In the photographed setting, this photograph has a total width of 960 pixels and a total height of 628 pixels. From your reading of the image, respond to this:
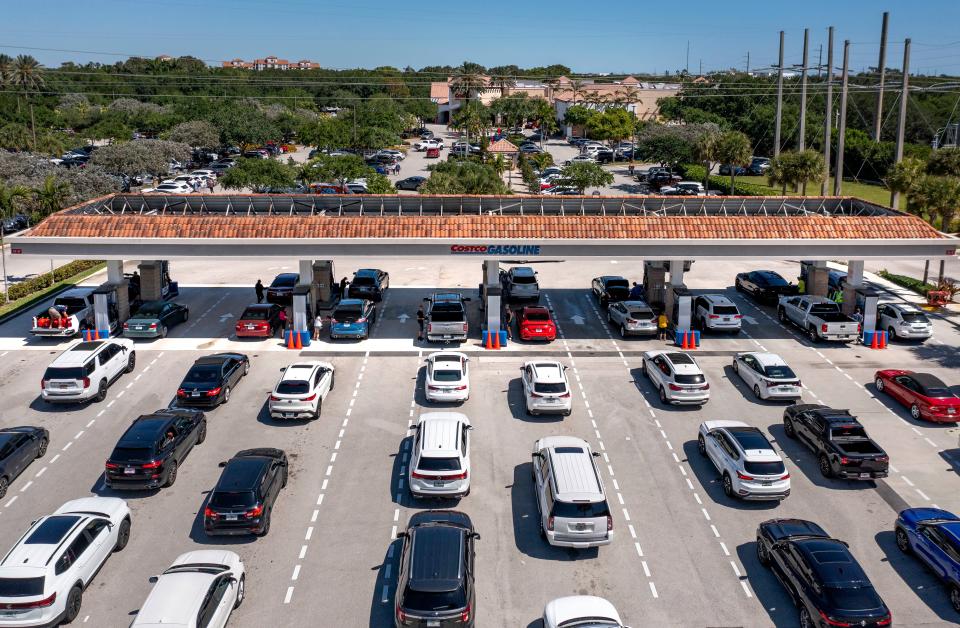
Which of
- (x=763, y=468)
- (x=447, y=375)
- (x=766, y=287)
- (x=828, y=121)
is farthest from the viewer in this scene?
(x=828, y=121)

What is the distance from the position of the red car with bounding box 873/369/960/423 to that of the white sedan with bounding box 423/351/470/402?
14.8m

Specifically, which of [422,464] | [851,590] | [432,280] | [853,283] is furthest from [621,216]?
[851,590]

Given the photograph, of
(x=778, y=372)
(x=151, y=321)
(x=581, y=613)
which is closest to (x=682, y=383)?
(x=778, y=372)

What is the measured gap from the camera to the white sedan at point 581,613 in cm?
1481

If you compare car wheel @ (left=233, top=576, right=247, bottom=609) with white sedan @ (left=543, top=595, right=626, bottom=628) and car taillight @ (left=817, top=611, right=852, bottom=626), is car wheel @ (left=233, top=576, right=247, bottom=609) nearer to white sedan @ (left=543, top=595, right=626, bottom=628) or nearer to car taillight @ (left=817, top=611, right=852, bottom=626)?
white sedan @ (left=543, top=595, right=626, bottom=628)

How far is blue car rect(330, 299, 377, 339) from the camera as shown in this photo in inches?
1319

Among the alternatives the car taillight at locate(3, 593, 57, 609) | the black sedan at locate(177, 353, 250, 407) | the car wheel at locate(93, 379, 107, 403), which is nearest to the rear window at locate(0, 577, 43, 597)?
the car taillight at locate(3, 593, 57, 609)

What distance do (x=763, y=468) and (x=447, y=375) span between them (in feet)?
35.9

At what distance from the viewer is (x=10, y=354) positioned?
1278 inches

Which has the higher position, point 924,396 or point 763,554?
point 924,396

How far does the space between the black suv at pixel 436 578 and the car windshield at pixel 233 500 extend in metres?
4.01

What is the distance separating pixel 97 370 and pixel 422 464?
13785mm

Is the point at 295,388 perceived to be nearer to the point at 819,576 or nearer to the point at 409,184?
the point at 819,576

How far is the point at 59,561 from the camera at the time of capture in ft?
54.1
